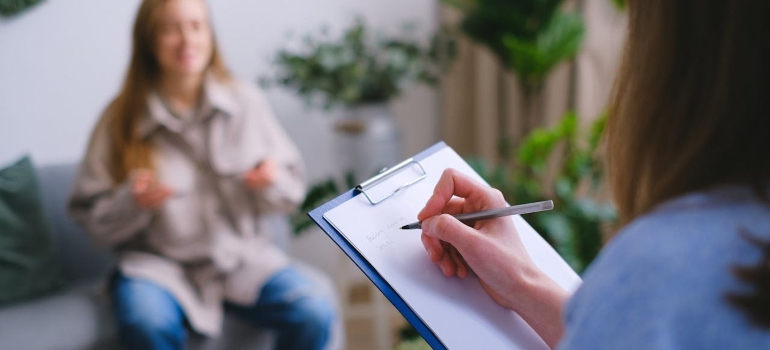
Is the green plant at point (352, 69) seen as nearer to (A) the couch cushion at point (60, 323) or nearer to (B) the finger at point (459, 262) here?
(A) the couch cushion at point (60, 323)

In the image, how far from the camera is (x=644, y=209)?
0.48 meters

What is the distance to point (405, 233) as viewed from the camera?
30.4 inches

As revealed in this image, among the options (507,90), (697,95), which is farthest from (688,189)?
(507,90)

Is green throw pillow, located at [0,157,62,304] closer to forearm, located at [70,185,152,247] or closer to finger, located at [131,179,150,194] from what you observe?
forearm, located at [70,185,152,247]

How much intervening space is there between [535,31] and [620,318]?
67.3 inches

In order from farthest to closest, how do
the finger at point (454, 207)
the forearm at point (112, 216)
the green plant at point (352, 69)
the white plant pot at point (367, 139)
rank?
the white plant pot at point (367, 139) < the green plant at point (352, 69) < the forearm at point (112, 216) < the finger at point (454, 207)

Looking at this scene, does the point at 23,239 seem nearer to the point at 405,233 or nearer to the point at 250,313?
the point at 250,313

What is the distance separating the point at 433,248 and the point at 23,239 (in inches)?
50.1

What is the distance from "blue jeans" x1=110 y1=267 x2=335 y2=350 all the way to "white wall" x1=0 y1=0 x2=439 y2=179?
1.74ft

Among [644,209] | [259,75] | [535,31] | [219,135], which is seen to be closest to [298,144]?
[259,75]

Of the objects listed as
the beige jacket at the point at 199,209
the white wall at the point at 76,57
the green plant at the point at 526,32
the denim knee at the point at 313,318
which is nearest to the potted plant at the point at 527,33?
the green plant at the point at 526,32

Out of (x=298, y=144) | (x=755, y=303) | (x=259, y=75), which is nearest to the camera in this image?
(x=755, y=303)

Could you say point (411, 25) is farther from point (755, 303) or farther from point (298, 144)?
point (755, 303)

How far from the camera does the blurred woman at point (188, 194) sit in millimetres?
1536
